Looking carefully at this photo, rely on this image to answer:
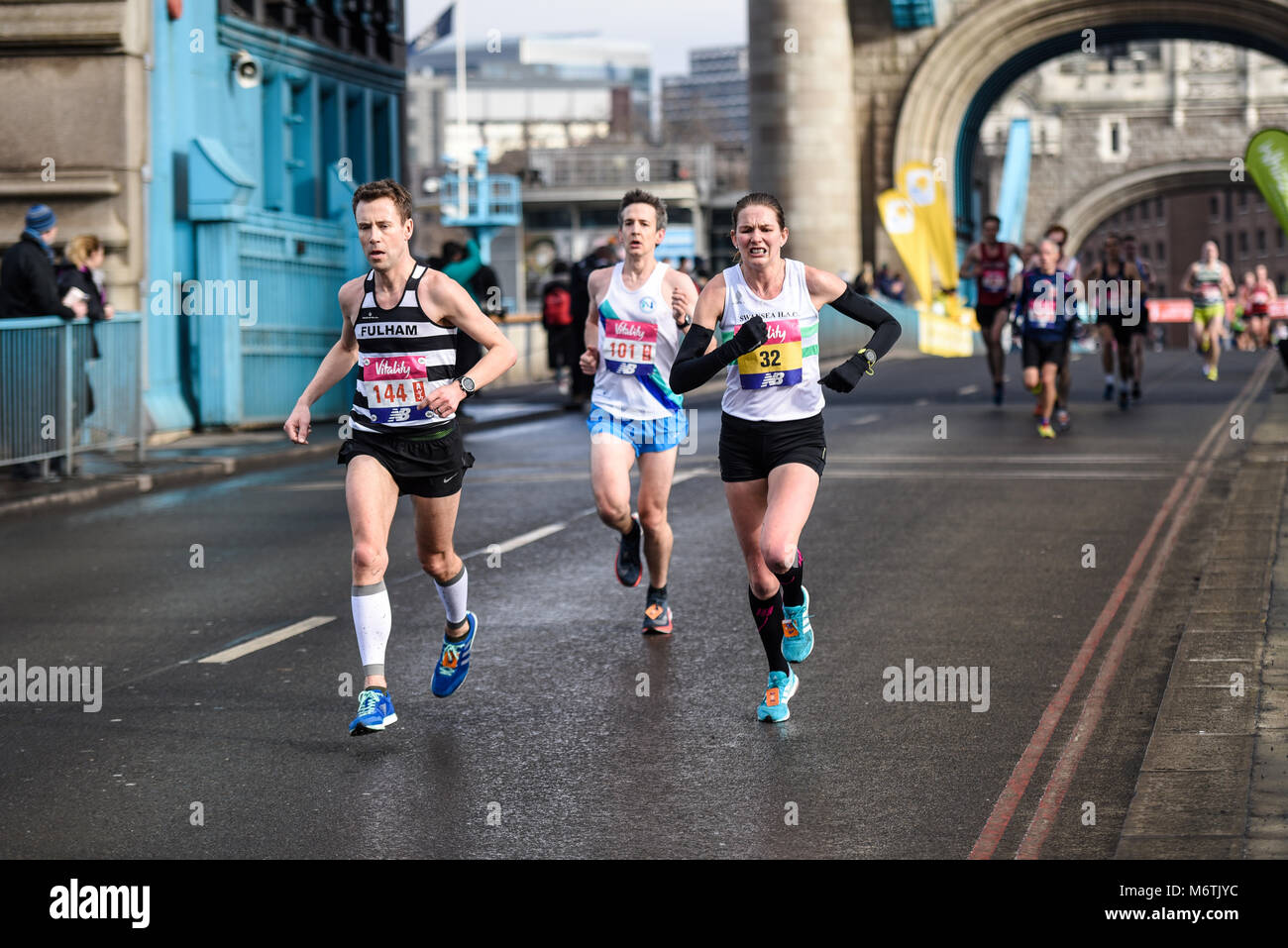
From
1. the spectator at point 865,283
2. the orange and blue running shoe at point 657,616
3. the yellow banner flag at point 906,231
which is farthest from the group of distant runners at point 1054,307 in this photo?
the yellow banner flag at point 906,231

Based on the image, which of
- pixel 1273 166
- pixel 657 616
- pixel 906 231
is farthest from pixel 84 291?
pixel 906 231

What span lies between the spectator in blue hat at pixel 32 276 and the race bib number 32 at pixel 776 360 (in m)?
9.37

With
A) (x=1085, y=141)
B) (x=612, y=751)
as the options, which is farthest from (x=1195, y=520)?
(x=1085, y=141)

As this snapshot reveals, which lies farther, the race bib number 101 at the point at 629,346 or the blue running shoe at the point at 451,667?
the race bib number 101 at the point at 629,346

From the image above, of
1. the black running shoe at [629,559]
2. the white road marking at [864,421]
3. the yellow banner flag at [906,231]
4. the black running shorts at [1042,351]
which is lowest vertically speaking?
the black running shoe at [629,559]

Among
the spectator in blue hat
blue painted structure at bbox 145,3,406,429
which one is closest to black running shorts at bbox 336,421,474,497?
the spectator in blue hat

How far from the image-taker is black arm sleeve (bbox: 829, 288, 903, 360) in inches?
270

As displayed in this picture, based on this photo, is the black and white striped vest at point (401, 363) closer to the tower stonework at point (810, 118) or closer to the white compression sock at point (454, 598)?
the white compression sock at point (454, 598)

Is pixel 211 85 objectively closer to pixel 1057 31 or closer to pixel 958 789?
pixel 958 789

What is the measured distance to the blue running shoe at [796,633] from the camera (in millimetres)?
6848

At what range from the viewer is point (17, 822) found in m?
5.45

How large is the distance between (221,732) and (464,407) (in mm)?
16635

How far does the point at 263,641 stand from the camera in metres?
8.36

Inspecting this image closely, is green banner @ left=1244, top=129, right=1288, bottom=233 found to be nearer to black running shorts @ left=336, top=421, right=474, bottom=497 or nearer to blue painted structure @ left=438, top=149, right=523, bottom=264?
black running shorts @ left=336, top=421, right=474, bottom=497
